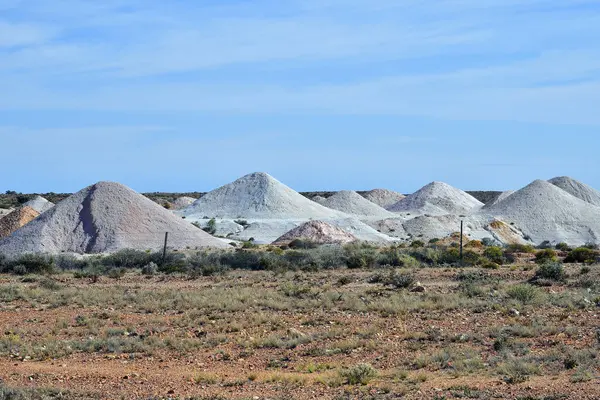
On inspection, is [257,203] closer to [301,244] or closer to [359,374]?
[301,244]

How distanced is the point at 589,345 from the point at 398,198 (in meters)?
94.7

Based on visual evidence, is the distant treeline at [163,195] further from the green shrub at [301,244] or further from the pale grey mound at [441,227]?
the green shrub at [301,244]

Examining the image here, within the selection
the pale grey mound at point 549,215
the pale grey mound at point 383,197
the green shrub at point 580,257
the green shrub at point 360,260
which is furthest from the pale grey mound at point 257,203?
the green shrub at point 360,260

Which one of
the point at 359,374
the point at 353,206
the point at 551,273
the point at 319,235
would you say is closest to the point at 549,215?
the point at 353,206

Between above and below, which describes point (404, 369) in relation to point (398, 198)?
below

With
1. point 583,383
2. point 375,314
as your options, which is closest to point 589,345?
point 583,383

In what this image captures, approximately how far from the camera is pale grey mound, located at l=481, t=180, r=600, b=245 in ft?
233

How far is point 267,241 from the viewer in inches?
2301

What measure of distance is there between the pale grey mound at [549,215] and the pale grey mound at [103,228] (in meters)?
34.1

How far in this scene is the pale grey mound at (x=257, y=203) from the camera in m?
73.3

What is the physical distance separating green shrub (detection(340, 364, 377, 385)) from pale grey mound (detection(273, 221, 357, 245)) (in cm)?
3964

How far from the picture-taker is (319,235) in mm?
54906

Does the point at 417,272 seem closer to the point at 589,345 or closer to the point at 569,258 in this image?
the point at 569,258

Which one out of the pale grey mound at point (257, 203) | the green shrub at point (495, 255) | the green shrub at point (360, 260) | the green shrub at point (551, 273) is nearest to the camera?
the green shrub at point (551, 273)
